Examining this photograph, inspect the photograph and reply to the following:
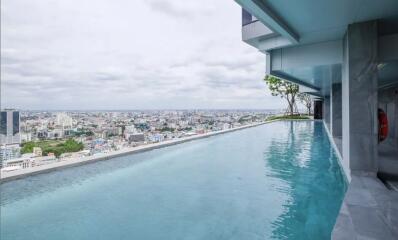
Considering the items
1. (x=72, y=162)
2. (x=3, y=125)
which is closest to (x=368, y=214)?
(x=72, y=162)

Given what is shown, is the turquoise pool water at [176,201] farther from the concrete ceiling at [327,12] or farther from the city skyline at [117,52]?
the city skyline at [117,52]

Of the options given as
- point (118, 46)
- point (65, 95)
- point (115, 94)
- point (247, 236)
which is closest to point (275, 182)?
point (247, 236)

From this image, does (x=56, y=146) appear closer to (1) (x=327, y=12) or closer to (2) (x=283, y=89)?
(1) (x=327, y=12)

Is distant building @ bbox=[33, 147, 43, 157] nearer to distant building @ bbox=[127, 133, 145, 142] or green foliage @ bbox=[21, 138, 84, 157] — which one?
green foliage @ bbox=[21, 138, 84, 157]

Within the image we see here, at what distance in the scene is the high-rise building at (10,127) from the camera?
226 inches

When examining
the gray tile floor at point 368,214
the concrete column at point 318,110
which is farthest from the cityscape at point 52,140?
the concrete column at point 318,110

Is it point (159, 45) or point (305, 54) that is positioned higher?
point (159, 45)

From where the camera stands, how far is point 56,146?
629 centimetres

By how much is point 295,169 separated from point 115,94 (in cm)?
2139

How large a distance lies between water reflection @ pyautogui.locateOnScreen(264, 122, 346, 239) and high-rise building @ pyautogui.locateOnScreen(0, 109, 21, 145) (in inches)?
239

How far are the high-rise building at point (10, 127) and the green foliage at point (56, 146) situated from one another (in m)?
0.32

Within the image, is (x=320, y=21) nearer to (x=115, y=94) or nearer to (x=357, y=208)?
(x=357, y=208)

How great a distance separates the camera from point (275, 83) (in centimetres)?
Answer: 2680

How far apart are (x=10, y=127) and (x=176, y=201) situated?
17.8ft
